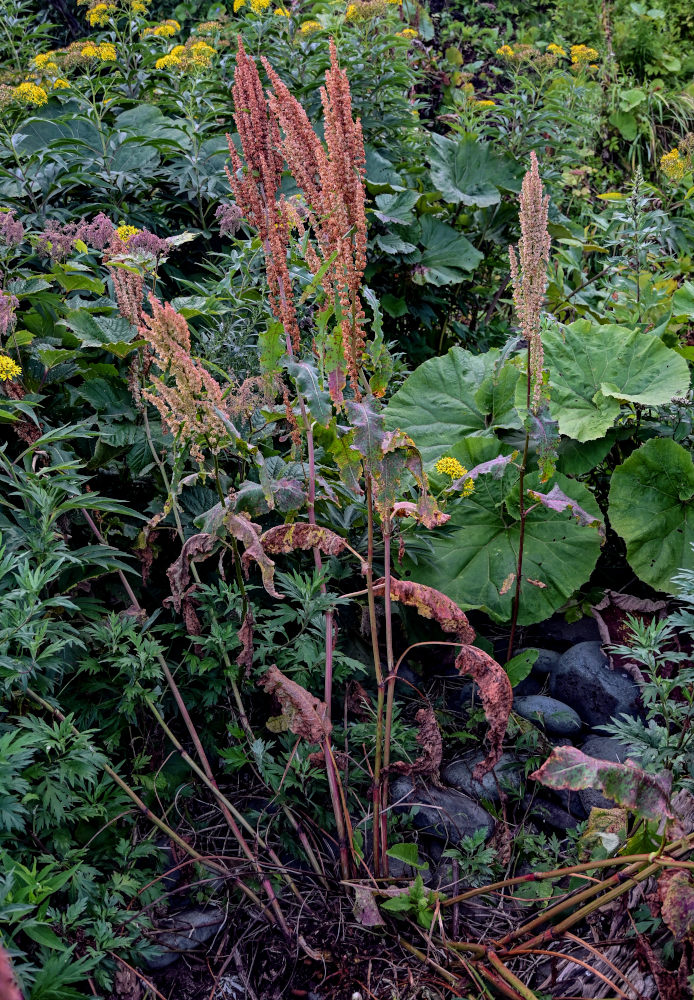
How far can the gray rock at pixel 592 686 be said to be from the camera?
213cm

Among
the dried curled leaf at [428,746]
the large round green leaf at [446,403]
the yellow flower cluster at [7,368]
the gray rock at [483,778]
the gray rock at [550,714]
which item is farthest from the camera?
the large round green leaf at [446,403]

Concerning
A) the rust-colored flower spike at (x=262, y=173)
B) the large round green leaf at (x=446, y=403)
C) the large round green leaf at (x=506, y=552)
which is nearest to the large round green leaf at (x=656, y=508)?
the large round green leaf at (x=506, y=552)

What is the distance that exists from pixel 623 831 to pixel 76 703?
1123 millimetres

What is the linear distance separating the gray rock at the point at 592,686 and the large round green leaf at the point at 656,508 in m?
0.27

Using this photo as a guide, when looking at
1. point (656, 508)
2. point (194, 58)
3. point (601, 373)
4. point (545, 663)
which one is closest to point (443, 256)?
point (601, 373)

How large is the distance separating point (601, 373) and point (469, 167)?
1.43m

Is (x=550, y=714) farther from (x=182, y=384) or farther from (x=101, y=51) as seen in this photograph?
(x=101, y=51)

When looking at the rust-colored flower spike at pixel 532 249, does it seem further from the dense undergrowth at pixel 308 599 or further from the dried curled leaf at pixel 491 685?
the dried curled leaf at pixel 491 685

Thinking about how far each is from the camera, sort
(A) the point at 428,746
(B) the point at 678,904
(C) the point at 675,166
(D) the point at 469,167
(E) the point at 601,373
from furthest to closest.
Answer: (D) the point at 469,167 → (C) the point at 675,166 → (E) the point at 601,373 → (A) the point at 428,746 → (B) the point at 678,904

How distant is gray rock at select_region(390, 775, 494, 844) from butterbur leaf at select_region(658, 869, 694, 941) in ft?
1.97

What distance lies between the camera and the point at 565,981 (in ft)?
4.89

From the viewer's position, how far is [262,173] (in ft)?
5.14

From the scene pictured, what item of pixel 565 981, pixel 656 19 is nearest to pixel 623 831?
pixel 565 981

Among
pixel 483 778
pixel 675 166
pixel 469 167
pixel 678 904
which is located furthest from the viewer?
pixel 469 167
